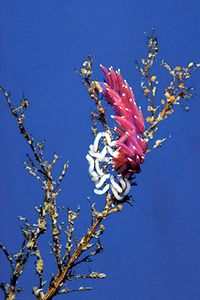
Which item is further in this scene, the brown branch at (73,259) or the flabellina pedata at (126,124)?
the flabellina pedata at (126,124)

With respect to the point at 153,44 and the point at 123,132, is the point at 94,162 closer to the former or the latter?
the point at 123,132

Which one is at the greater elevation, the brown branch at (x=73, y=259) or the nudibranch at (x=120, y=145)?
the nudibranch at (x=120, y=145)

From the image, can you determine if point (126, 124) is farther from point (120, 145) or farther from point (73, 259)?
point (73, 259)

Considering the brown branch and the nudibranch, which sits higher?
the nudibranch

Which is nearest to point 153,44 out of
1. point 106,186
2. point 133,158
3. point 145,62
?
point 145,62

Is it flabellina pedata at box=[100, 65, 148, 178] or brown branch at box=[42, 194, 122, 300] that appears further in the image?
flabellina pedata at box=[100, 65, 148, 178]
